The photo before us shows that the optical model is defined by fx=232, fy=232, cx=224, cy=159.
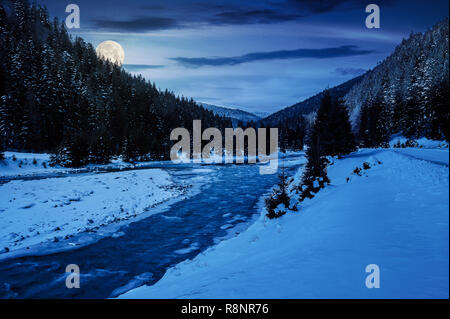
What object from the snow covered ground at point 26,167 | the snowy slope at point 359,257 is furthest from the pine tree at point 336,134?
the snow covered ground at point 26,167

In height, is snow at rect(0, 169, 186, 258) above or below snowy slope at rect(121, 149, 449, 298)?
below

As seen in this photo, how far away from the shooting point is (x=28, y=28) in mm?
86125

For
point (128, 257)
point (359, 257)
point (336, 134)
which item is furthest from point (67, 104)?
point (359, 257)

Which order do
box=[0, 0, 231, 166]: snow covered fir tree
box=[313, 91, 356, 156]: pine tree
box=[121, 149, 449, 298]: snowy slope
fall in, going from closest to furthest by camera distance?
box=[121, 149, 449, 298]: snowy slope, box=[313, 91, 356, 156]: pine tree, box=[0, 0, 231, 166]: snow covered fir tree

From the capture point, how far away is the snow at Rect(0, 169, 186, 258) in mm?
11328

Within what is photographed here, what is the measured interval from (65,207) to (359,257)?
17.0m

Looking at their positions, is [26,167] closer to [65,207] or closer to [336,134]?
[65,207]

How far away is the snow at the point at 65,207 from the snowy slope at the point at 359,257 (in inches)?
318

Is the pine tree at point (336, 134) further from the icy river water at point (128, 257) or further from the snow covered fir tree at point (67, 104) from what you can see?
A: the snow covered fir tree at point (67, 104)

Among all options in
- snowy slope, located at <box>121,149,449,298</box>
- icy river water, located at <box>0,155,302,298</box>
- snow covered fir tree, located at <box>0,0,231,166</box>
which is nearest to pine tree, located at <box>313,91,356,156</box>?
icy river water, located at <box>0,155,302,298</box>

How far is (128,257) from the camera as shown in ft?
31.4

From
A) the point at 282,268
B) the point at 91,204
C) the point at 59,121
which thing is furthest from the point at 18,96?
the point at 282,268

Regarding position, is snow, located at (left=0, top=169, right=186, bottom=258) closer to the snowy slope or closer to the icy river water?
the icy river water

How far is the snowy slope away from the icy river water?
186 centimetres
